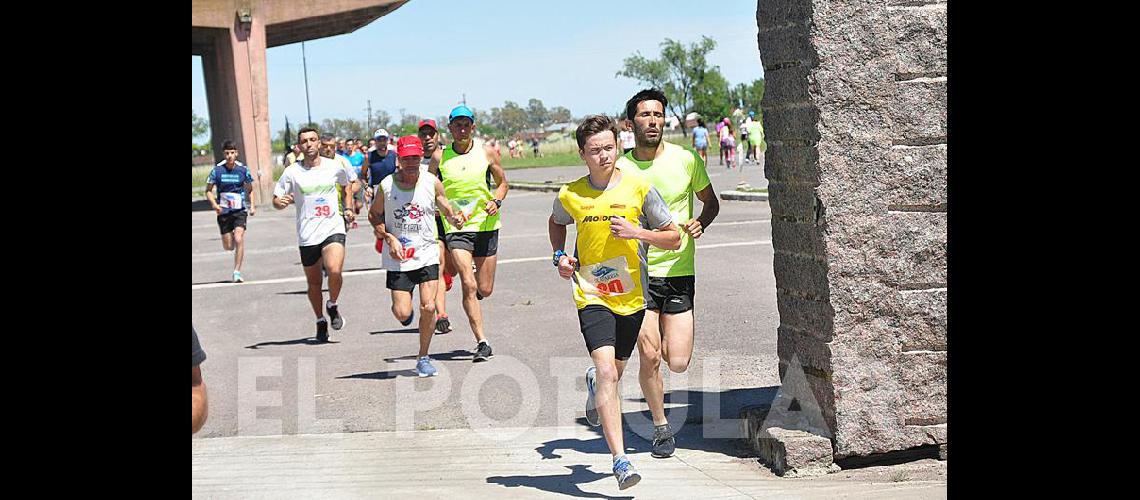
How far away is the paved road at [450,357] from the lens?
894 centimetres

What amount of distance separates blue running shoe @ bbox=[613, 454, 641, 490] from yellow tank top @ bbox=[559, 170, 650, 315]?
83 cm

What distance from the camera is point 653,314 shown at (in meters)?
7.77

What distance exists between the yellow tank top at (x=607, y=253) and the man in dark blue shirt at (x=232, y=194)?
11.0 m

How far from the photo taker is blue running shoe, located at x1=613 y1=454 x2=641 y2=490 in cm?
642

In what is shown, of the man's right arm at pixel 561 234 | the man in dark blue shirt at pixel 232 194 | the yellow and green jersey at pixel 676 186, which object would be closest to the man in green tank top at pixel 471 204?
the yellow and green jersey at pixel 676 186

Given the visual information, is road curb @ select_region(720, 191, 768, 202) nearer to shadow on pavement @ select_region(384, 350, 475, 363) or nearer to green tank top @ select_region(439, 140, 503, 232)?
green tank top @ select_region(439, 140, 503, 232)

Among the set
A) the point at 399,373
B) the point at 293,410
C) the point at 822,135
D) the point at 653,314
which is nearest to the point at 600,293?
the point at 653,314

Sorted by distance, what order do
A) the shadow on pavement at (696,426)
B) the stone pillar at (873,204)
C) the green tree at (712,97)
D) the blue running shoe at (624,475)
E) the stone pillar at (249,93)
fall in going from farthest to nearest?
the green tree at (712,97) < the stone pillar at (249,93) < the shadow on pavement at (696,426) < the stone pillar at (873,204) < the blue running shoe at (624,475)

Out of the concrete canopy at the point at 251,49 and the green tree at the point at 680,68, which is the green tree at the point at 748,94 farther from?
the concrete canopy at the point at 251,49

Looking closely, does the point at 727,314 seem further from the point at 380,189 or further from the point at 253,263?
the point at 253,263

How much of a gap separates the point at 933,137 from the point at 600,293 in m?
1.79

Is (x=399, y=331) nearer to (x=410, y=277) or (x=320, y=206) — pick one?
(x=320, y=206)
